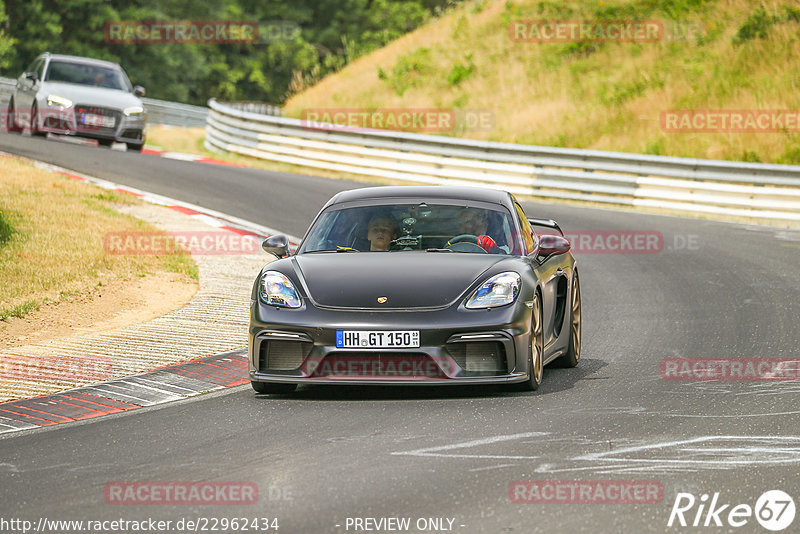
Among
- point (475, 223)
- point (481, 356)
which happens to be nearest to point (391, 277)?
point (481, 356)

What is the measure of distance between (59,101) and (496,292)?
19.9 meters

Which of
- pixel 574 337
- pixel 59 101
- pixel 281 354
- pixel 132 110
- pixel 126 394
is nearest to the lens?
pixel 281 354

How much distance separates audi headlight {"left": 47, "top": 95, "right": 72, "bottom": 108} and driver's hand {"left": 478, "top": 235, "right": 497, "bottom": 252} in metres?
18.8

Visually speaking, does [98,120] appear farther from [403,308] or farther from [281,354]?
[403,308]

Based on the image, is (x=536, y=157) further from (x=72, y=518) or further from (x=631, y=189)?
(x=72, y=518)

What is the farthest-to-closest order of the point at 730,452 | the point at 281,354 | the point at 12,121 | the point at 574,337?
the point at 12,121
the point at 574,337
the point at 281,354
the point at 730,452

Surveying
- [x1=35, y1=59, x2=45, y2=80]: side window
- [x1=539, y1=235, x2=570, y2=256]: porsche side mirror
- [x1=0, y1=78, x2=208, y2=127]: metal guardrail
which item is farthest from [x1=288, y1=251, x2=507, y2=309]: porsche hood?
[x1=0, y1=78, x2=208, y2=127]: metal guardrail

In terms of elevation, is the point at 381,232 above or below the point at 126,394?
above

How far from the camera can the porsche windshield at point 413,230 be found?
9.18m

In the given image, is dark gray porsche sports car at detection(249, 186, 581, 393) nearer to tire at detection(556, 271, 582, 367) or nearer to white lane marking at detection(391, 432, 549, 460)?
tire at detection(556, 271, 582, 367)

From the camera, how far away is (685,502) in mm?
5668

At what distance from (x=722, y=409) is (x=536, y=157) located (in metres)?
17.2

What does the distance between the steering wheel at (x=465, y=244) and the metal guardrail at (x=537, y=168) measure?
13.7 metres

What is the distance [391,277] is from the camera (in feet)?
27.4
